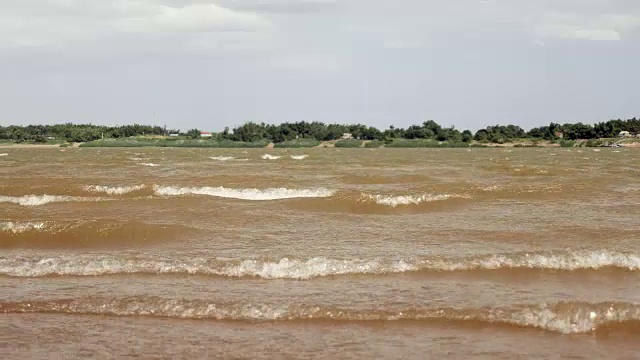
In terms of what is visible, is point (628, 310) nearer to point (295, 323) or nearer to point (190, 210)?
point (295, 323)

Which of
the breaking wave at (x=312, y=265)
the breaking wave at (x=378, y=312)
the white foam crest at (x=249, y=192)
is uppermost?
the white foam crest at (x=249, y=192)

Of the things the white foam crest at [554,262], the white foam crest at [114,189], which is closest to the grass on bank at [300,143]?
the white foam crest at [114,189]

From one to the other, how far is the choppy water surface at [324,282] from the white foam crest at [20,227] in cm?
3

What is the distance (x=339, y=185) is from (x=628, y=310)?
1901 cm

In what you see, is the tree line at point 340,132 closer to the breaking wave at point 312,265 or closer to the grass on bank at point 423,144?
the grass on bank at point 423,144

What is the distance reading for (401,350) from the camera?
7.00 m

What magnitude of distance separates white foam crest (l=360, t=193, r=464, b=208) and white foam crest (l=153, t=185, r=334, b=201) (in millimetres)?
2016

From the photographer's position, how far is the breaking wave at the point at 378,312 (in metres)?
7.84

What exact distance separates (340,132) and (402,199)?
131 m

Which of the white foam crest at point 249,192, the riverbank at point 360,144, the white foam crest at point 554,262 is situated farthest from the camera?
the riverbank at point 360,144

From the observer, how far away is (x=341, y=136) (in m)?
151

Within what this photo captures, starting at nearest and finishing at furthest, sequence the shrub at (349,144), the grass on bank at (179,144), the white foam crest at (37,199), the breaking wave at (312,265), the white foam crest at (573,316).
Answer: the white foam crest at (573,316), the breaking wave at (312,265), the white foam crest at (37,199), the grass on bank at (179,144), the shrub at (349,144)

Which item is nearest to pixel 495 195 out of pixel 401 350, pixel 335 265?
pixel 335 265

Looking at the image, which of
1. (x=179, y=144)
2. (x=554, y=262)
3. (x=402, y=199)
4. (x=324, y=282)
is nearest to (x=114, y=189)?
(x=402, y=199)
